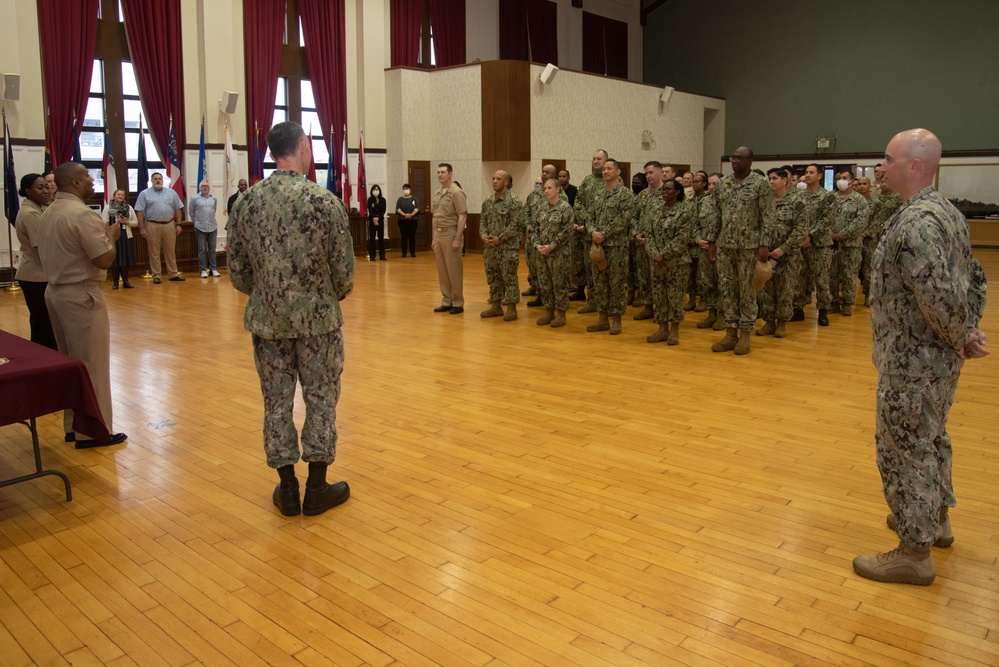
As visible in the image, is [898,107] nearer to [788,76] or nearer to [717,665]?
[788,76]

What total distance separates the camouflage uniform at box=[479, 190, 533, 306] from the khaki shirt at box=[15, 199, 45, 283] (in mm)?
4027

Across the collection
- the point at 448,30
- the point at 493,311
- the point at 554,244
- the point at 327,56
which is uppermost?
the point at 448,30

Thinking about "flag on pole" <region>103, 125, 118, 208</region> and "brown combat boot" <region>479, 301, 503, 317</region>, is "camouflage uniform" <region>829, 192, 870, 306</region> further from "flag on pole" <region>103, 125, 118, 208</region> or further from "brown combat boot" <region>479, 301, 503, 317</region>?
"flag on pole" <region>103, 125, 118, 208</region>

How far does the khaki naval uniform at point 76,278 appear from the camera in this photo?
4234mm

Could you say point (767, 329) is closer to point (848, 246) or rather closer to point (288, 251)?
point (848, 246)

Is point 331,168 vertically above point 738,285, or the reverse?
point 331,168

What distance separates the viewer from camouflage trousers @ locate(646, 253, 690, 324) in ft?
23.1

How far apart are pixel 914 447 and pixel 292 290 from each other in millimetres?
2344

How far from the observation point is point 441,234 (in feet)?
28.3

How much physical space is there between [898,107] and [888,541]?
18290 mm

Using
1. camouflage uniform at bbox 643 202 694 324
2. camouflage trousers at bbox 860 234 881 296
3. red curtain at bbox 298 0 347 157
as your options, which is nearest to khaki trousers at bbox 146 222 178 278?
red curtain at bbox 298 0 347 157

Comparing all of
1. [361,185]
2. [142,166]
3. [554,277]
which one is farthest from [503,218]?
[361,185]

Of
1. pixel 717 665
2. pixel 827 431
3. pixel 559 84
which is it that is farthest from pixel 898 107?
pixel 717 665

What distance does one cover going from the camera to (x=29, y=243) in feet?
16.7
